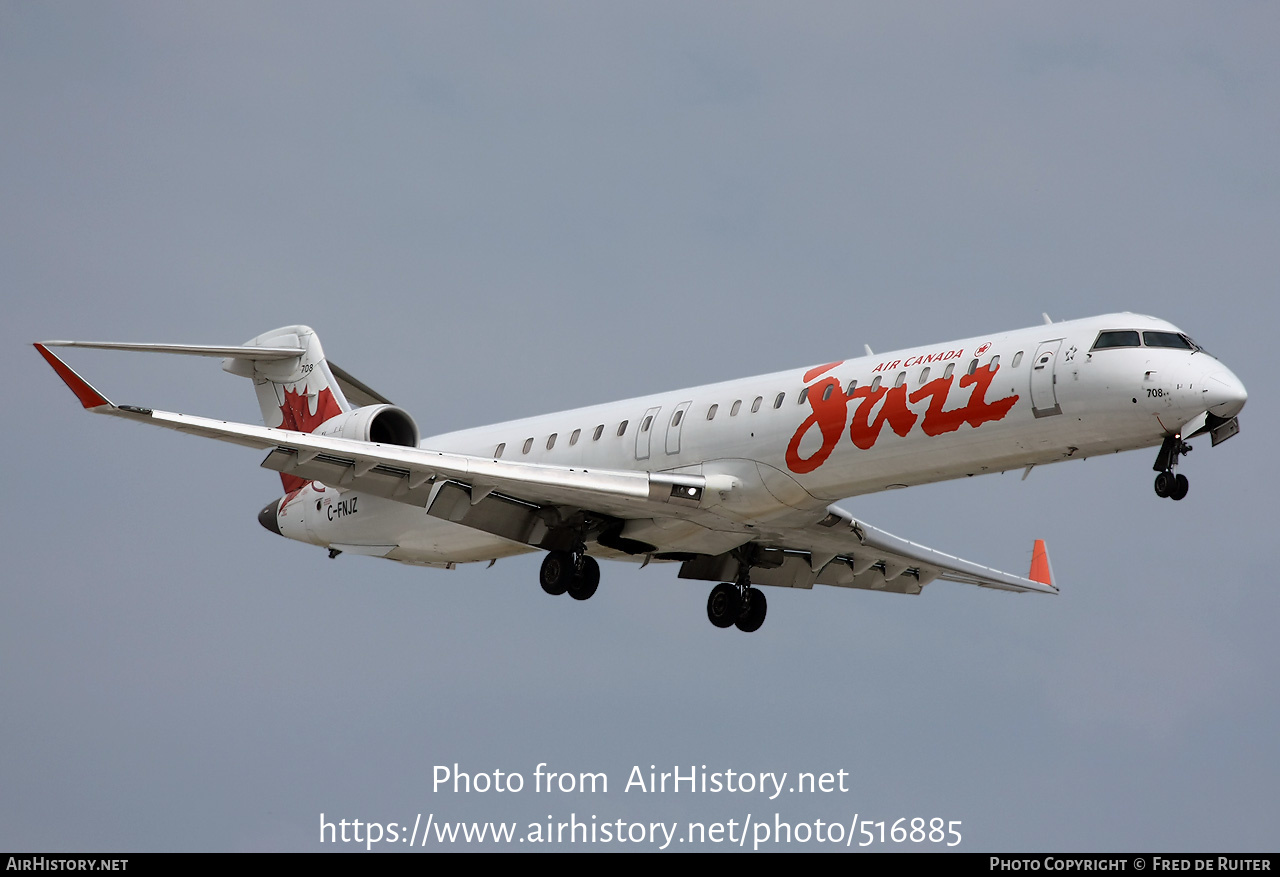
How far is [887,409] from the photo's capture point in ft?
85.3

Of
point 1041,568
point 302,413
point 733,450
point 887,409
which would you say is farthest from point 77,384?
point 1041,568

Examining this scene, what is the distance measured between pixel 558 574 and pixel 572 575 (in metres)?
0.25

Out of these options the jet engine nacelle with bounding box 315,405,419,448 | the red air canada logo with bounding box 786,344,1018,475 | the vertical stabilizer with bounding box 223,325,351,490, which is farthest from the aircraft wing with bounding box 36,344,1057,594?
the vertical stabilizer with bounding box 223,325,351,490

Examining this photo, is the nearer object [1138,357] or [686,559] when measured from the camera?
[1138,357]

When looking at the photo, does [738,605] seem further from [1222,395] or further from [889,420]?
[1222,395]

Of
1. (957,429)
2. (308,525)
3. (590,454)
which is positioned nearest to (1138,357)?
(957,429)

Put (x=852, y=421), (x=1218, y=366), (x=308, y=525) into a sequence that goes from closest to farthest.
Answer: (x=1218, y=366) → (x=852, y=421) → (x=308, y=525)

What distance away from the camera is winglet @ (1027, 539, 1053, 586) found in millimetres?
35312

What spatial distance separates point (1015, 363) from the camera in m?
25.2

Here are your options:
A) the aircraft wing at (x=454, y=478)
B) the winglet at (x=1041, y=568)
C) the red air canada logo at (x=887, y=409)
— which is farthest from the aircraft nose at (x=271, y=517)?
the winglet at (x=1041, y=568)

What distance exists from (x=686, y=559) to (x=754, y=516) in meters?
3.55

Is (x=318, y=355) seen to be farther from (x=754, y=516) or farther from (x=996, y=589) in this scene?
(x=996, y=589)

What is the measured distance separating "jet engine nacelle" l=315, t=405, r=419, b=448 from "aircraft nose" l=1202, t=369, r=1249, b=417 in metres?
13.7

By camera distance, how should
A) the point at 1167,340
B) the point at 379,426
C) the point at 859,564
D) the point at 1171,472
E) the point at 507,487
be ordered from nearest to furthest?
the point at 1171,472 < the point at 1167,340 < the point at 507,487 < the point at 379,426 < the point at 859,564
